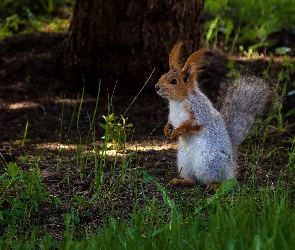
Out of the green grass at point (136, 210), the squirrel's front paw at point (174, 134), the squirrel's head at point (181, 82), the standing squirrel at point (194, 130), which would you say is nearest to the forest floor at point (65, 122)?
the green grass at point (136, 210)

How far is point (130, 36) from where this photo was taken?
642 cm

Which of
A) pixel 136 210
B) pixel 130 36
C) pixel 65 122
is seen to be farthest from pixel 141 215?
pixel 130 36

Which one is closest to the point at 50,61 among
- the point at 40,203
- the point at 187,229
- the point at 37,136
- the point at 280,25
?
the point at 37,136

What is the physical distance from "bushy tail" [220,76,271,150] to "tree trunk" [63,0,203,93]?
1555mm

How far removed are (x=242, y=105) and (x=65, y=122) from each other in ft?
5.98

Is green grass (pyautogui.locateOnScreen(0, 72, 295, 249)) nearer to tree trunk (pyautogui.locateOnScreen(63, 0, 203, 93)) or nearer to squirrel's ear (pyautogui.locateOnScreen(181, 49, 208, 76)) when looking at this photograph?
squirrel's ear (pyautogui.locateOnScreen(181, 49, 208, 76))

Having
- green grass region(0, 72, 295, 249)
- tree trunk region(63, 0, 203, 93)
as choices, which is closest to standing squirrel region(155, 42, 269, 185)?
green grass region(0, 72, 295, 249)

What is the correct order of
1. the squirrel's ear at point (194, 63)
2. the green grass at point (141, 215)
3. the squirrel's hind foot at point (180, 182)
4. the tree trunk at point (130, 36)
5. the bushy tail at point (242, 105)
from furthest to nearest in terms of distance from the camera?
the tree trunk at point (130, 36) < the bushy tail at point (242, 105) < the squirrel's hind foot at point (180, 182) < the squirrel's ear at point (194, 63) < the green grass at point (141, 215)

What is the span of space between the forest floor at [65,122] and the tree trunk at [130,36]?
20 centimetres

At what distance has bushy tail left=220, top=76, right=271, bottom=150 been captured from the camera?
4.77 m

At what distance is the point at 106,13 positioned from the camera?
6383 millimetres

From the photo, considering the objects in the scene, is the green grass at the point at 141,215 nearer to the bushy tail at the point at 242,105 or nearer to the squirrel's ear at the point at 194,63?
the bushy tail at the point at 242,105

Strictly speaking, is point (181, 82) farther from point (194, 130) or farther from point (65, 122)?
point (65, 122)

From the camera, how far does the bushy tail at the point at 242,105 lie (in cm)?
477
